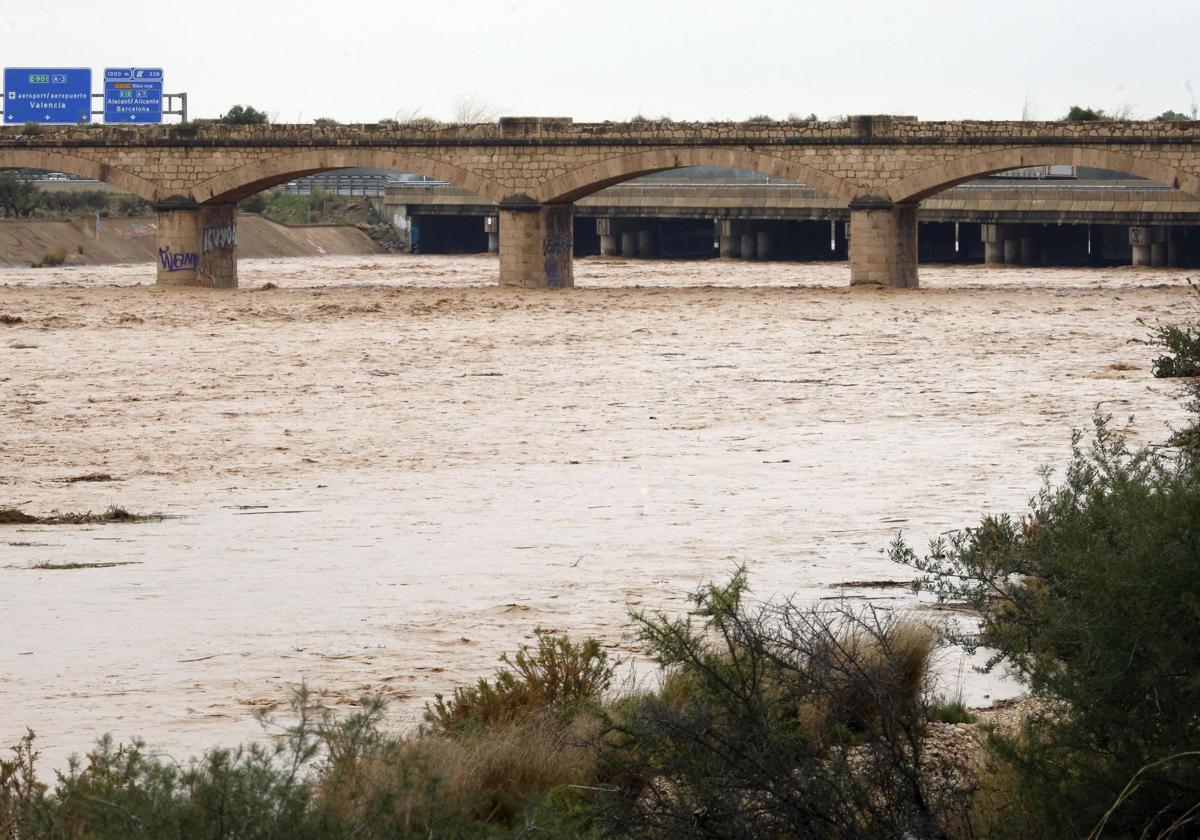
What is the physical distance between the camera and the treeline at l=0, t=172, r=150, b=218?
63875mm

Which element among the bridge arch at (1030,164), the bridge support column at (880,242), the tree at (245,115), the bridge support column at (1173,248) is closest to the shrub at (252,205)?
Answer: the tree at (245,115)

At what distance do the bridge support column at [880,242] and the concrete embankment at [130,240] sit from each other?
27.5 metres

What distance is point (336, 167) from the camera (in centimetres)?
4425

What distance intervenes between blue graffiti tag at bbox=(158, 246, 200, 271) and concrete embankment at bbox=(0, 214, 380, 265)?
513 inches

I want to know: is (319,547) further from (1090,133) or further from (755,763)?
(1090,133)

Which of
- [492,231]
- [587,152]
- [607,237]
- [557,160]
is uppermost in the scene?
[587,152]

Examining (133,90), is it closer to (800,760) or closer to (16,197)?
(16,197)

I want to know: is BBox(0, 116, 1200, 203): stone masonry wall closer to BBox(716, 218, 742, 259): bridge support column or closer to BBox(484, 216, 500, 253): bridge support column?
BBox(716, 218, 742, 259): bridge support column

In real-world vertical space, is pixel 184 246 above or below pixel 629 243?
below

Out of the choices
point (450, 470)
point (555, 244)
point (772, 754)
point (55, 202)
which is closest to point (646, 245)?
point (55, 202)

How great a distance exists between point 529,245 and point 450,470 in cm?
2674

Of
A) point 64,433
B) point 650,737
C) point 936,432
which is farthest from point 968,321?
point 650,737

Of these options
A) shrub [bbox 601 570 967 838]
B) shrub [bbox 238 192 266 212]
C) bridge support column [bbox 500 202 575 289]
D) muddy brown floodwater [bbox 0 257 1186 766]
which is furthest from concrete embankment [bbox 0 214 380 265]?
shrub [bbox 601 570 967 838]

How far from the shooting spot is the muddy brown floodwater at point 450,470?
32.2ft
